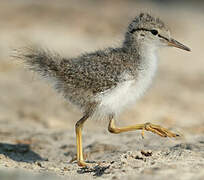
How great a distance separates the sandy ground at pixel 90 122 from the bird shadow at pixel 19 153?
13 mm

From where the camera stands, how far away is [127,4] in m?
18.8

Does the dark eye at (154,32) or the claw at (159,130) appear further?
the dark eye at (154,32)

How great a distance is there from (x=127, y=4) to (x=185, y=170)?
48.9 feet

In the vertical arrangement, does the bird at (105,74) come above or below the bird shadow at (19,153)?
above

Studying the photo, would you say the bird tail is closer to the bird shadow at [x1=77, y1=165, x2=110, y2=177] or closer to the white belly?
the white belly

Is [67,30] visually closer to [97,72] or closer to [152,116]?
[152,116]

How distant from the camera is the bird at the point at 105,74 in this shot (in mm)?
5517

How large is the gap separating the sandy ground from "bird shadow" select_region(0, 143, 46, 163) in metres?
0.01

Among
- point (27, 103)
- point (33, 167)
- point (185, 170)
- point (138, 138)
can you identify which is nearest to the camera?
point (185, 170)

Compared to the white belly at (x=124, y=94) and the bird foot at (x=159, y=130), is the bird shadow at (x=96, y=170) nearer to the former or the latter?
the white belly at (x=124, y=94)

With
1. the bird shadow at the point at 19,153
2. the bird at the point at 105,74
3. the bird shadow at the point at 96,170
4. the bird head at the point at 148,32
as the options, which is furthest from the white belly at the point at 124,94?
the bird shadow at the point at 19,153

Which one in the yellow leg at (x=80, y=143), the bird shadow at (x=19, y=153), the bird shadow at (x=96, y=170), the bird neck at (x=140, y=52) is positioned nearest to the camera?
the bird shadow at (x=96, y=170)

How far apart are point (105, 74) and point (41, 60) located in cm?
80

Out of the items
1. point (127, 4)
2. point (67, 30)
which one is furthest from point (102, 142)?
point (127, 4)
